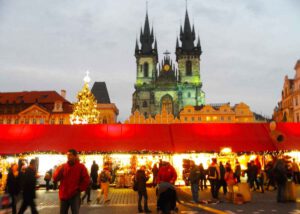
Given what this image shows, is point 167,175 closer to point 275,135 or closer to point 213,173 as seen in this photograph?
point 213,173

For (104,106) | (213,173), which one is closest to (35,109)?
(104,106)

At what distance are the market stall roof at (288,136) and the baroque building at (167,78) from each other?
64358mm

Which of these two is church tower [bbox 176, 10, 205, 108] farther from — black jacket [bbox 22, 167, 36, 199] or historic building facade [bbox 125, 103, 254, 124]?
black jacket [bbox 22, 167, 36, 199]

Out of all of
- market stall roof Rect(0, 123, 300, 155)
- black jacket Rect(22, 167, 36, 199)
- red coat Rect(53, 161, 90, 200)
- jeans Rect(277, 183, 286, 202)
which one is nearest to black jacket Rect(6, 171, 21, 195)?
black jacket Rect(22, 167, 36, 199)

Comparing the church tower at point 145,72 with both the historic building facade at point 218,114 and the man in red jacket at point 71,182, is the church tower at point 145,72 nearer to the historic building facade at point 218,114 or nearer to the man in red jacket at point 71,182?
the historic building facade at point 218,114

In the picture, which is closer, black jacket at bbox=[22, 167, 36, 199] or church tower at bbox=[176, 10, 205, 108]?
black jacket at bbox=[22, 167, 36, 199]

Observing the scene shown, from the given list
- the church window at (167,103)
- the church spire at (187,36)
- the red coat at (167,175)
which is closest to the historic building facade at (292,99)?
the church window at (167,103)

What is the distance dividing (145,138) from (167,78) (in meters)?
71.6

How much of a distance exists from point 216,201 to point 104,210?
179 inches

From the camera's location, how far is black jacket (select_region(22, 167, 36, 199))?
8969 millimetres

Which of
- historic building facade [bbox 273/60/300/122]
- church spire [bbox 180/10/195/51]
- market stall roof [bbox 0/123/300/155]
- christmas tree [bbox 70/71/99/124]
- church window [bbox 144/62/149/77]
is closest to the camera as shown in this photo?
market stall roof [bbox 0/123/300/155]

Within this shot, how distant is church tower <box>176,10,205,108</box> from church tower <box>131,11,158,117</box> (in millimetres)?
6975

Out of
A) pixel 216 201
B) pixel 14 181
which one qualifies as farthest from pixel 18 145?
pixel 216 201

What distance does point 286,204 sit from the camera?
1240cm
